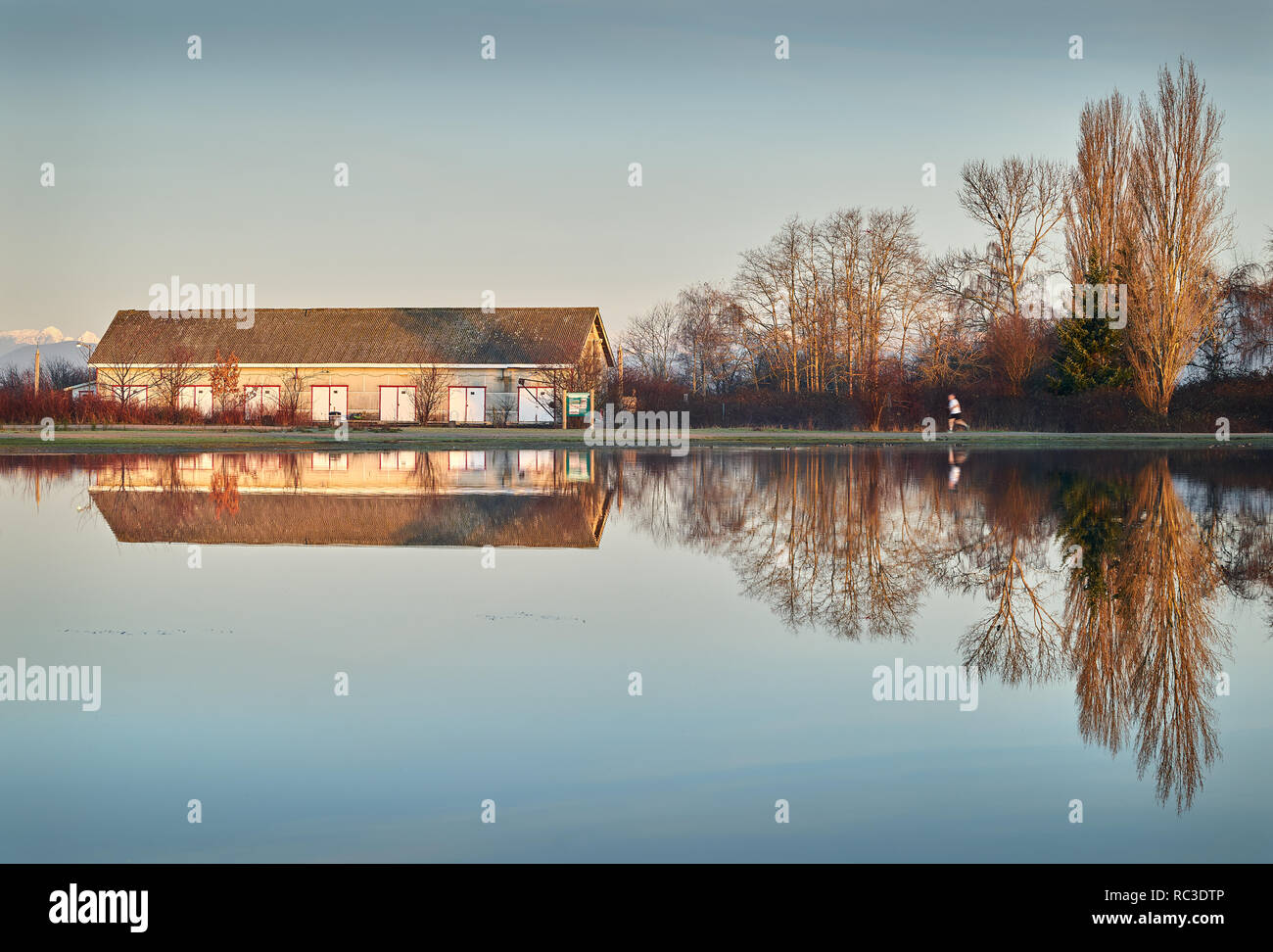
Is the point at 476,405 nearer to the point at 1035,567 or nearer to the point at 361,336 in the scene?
the point at 361,336

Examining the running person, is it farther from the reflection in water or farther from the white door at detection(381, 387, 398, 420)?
the white door at detection(381, 387, 398, 420)

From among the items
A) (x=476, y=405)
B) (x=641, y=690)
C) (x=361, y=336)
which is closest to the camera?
(x=641, y=690)

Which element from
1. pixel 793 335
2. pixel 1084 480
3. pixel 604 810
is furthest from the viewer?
pixel 793 335

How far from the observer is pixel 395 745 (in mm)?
6109

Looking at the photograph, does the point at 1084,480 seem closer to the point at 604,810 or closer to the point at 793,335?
the point at 604,810

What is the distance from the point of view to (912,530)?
49.5 feet

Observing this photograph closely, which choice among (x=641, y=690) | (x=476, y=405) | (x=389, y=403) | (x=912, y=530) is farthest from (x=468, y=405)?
(x=641, y=690)

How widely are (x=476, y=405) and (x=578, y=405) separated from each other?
23.0 ft
